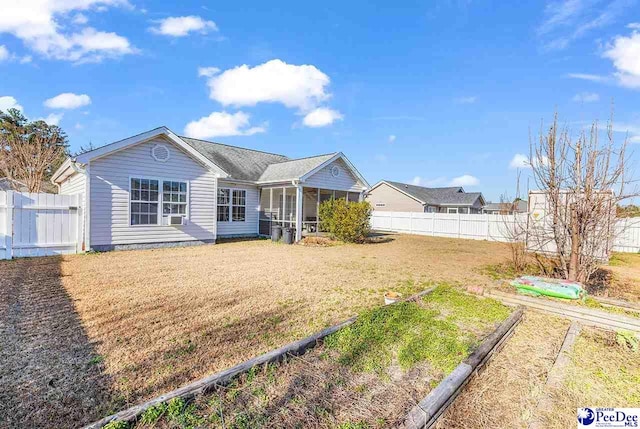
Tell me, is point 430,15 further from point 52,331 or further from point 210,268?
point 52,331

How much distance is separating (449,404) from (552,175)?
20.8 feet

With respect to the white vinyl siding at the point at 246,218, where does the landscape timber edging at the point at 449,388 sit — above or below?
below

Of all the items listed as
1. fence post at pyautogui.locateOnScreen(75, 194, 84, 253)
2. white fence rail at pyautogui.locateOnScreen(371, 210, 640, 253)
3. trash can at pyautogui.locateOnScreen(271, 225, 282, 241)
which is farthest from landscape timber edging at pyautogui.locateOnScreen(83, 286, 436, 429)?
white fence rail at pyautogui.locateOnScreen(371, 210, 640, 253)

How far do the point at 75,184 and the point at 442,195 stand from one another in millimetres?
35121

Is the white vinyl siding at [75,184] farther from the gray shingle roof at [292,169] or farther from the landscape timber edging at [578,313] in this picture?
the landscape timber edging at [578,313]

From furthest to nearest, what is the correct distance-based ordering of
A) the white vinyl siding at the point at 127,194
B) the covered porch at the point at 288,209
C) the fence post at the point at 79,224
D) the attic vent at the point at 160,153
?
the covered porch at the point at 288,209 < the attic vent at the point at 160,153 < the white vinyl siding at the point at 127,194 < the fence post at the point at 79,224

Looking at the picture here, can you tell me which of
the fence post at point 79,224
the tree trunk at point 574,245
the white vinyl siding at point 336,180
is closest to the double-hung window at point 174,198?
the fence post at point 79,224

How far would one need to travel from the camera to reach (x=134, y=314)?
14.7 ft

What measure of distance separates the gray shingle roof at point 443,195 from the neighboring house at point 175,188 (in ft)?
59.7

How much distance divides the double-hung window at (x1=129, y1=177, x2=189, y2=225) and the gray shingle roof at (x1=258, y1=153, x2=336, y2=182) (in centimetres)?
446

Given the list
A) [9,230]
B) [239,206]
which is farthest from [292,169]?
[9,230]

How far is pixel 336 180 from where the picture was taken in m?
15.8

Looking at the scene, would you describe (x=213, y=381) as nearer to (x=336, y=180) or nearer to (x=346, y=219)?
(x=346, y=219)

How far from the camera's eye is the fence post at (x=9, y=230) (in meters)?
8.23
